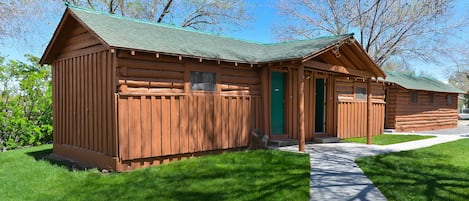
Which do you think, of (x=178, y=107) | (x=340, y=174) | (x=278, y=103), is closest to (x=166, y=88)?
(x=178, y=107)

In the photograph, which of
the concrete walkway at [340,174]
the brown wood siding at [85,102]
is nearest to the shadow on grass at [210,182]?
the concrete walkway at [340,174]

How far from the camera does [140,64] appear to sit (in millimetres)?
6715

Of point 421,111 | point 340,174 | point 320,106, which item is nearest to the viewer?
point 340,174

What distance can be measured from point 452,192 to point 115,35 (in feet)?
21.6

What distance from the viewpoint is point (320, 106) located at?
1123cm

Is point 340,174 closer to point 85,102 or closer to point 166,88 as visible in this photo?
point 166,88

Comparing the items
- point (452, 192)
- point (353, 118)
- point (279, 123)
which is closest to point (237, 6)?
point (353, 118)

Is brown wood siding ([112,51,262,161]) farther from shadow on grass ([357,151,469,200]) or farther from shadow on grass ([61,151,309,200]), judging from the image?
shadow on grass ([357,151,469,200])

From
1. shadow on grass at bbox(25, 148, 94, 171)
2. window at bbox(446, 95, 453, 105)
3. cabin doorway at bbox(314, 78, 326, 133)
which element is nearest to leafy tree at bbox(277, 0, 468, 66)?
window at bbox(446, 95, 453, 105)

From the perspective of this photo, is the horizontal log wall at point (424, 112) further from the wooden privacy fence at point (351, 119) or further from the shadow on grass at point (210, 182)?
the shadow on grass at point (210, 182)

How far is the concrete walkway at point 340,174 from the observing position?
15.9ft

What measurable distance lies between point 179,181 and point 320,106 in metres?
6.92

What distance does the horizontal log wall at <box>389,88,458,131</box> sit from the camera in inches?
640

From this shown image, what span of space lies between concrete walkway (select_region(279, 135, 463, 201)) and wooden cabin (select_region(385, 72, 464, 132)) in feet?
24.3
